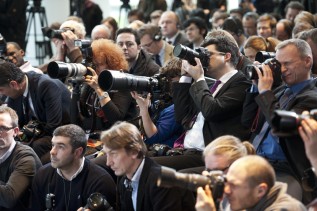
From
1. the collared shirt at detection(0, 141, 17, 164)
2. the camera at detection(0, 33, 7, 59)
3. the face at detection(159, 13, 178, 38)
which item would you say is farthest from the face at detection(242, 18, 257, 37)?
the collared shirt at detection(0, 141, 17, 164)

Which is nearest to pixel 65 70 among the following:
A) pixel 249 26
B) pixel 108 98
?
pixel 108 98

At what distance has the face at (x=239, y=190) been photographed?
10.2 feet

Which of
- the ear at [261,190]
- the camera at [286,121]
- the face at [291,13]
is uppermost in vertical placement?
the camera at [286,121]

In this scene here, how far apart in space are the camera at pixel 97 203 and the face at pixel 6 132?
88 cm

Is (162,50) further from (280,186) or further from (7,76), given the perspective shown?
(280,186)

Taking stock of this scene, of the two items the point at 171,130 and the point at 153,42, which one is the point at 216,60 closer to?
the point at 171,130

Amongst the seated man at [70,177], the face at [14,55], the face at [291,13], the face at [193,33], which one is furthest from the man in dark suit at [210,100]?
the face at [291,13]

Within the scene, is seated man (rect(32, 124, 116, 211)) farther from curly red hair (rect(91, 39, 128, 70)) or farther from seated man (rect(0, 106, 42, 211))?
curly red hair (rect(91, 39, 128, 70))

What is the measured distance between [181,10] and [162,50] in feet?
9.64

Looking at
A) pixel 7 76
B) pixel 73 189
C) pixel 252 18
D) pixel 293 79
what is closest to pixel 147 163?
pixel 73 189

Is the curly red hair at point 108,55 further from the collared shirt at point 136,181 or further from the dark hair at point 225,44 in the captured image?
the collared shirt at point 136,181

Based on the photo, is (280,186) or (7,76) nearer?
(280,186)

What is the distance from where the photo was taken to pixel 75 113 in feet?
17.5

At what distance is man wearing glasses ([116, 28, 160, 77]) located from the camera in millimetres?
5977
